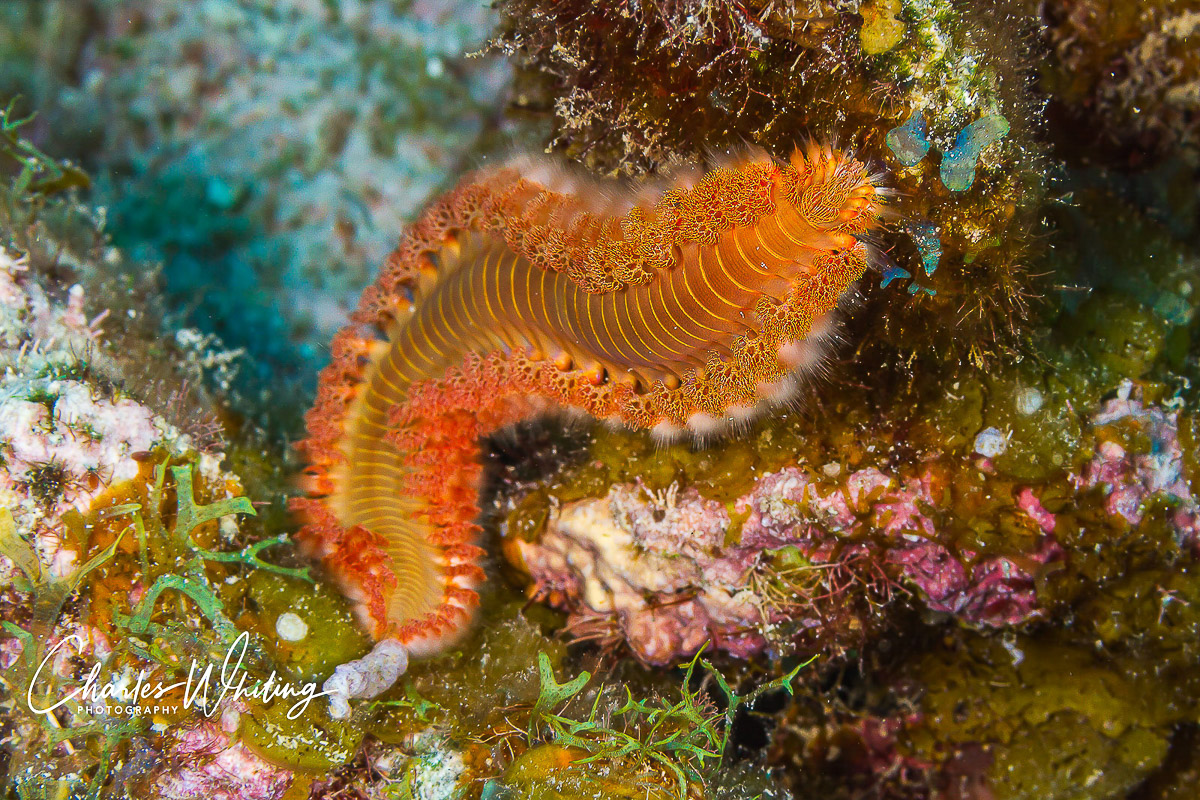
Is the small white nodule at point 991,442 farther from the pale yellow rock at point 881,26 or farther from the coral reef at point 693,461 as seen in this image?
the pale yellow rock at point 881,26

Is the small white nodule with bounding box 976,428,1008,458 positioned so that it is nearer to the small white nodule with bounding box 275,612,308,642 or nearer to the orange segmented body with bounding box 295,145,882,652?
the orange segmented body with bounding box 295,145,882,652

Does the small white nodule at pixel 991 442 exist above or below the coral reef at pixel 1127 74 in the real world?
below

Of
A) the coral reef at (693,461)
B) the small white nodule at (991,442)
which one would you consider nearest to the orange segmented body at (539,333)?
A: the coral reef at (693,461)

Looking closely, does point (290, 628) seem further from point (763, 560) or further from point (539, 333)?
point (763, 560)

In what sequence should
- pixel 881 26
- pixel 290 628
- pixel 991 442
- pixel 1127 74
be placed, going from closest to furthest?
pixel 881 26 < pixel 991 442 < pixel 290 628 < pixel 1127 74

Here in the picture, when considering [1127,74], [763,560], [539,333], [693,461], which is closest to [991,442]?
[763,560]

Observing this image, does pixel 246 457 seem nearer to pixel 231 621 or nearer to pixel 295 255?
pixel 231 621

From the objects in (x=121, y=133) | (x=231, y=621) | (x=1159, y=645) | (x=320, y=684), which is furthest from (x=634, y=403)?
(x=121, y=133)

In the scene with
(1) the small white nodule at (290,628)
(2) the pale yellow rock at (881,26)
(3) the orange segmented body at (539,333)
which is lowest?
(1) the small white nodule at (290,628)
